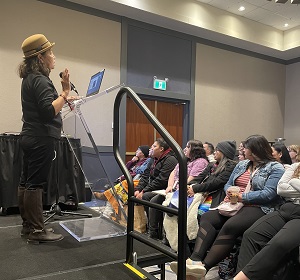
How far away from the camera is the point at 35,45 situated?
1.98 metres

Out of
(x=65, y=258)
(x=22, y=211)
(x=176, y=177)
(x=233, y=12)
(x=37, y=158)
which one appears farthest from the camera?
(x=233, y=12)

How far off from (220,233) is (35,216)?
4.52 ft

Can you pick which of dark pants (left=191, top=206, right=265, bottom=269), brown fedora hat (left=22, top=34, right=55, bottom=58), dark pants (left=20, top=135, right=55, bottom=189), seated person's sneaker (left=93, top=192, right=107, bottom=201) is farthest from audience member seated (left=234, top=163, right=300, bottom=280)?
brown fedora hat (left=22, top=34, right=55, bottom=58)

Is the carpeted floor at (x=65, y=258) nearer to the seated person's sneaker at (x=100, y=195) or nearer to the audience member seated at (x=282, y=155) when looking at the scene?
the seated person's sneaker at (x=100, y=195)

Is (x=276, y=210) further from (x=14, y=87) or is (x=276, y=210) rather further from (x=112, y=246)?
(x=14, y=87)

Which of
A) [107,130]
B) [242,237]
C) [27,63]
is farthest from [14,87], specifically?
[242,237]

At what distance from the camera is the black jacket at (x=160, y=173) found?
3641mm

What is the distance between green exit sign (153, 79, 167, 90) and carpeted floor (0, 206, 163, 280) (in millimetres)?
3730

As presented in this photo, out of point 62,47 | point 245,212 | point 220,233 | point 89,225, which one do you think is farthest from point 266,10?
point 89,225

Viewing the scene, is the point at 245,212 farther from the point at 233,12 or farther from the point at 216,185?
the point at 233,12

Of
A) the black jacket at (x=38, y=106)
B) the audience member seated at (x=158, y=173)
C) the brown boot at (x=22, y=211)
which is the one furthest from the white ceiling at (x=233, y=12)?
the brown boot at (x=22, y=211)

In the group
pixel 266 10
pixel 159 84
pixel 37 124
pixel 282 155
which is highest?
pixel 266 10

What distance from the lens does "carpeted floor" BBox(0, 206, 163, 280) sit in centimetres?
158

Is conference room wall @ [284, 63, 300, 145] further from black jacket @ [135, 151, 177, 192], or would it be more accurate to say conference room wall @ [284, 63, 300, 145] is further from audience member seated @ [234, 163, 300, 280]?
audience member seated @ [234, 163, 300, 280]
